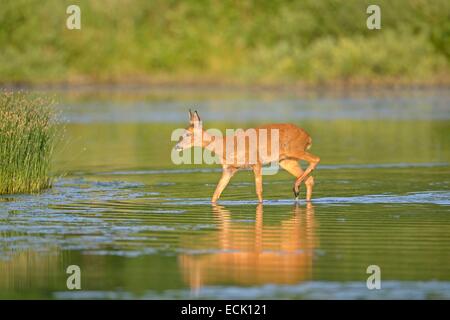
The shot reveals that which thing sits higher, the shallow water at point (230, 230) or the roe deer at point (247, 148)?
the roe deer at point (247, 148)

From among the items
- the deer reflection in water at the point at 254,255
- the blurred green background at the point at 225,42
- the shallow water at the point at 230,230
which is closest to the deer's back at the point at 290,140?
the shallow water at the point at 230,230

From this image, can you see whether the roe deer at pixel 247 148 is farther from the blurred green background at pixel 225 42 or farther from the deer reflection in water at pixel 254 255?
the blurred green background at pixel 225 42

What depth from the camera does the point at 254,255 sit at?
45.5ft

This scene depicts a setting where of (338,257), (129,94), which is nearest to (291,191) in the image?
(338,257)

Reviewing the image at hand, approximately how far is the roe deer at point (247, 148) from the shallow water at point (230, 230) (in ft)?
1.40

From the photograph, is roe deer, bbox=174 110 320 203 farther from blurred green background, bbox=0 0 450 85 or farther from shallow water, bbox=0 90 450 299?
blurred green background, bbox=0 0 450 85

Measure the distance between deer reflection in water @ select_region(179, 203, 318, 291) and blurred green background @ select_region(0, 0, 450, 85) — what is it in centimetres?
4073

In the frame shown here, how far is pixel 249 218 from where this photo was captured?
1684 cm

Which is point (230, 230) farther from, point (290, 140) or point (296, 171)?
point (296, 171)

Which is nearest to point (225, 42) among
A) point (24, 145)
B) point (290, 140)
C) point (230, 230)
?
point (24, 145)

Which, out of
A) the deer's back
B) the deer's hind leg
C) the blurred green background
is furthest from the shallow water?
the blurred green background

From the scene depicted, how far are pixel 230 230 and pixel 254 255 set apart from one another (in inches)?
74.8

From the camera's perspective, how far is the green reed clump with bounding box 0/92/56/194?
767 inches

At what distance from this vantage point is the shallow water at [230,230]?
12414 millimetres
